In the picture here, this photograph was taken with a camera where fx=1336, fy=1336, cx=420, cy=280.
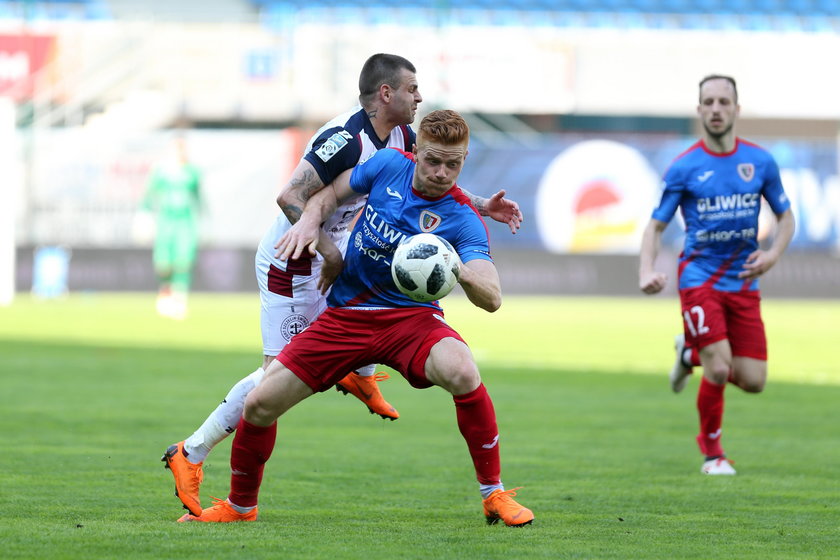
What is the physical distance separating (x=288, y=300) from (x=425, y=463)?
5.61ft

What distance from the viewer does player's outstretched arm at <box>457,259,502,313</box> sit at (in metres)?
5.48

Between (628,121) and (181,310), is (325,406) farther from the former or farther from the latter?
(628,121)

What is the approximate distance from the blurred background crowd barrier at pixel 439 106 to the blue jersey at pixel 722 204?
18868 mm

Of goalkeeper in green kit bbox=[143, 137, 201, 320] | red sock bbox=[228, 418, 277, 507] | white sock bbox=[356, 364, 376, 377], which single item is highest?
white sock bbox=[356, 364, 376, 377]

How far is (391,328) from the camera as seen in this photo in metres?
5.82

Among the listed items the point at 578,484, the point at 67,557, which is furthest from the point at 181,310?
the point at 67,557

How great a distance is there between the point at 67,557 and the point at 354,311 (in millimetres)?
1708

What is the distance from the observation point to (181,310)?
71.4ft

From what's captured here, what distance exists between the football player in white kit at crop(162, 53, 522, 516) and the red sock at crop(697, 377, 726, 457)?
6.79 feet

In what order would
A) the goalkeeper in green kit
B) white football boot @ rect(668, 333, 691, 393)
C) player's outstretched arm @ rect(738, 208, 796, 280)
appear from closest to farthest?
player's outstretched arm @ rect(738, 208, 796, 280)
white football boot @ rect(668, 333, 691, 393)
the goalkeeper in green kit

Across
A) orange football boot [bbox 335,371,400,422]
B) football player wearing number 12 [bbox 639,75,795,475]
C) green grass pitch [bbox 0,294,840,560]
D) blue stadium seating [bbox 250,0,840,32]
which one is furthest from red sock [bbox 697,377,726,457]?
blue stadium seating [bbox 250,0,840,32]

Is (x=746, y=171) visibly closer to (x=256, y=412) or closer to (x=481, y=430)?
(x=481, y=430)

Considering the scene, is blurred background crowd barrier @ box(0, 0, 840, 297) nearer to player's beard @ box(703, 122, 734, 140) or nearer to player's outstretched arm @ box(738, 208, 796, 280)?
player's outstretched arm @ box(738, 208, 796, 280)

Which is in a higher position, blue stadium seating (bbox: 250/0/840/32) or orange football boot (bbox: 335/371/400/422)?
blue stadium seating (bbox: 250/0/840/32)
